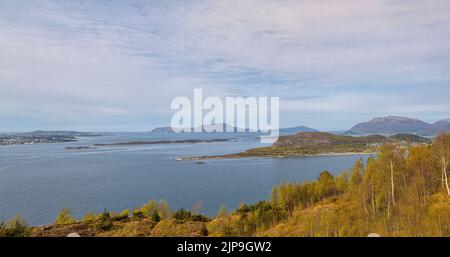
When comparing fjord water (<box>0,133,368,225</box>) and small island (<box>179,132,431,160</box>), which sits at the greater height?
small island (<box>179,132,431,160</box>)

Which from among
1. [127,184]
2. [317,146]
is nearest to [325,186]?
[127,184]

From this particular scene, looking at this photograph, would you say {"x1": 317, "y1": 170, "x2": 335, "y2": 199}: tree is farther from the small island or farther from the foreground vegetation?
the small island

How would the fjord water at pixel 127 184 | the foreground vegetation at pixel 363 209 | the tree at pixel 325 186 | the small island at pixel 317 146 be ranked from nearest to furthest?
1. the foreground vegetation at pixel 363 209
2. the tree at pixel 325 186
3. the fjord water at pixel 127 184
4. the small island at pixel 317 146

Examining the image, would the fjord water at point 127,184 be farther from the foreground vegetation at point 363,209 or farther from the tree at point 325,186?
the foreground vegetation at point 363,209

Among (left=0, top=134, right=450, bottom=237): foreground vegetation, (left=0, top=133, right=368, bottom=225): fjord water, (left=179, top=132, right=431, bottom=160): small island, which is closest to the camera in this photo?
(left=0, top=134, right=450, bottom=237): foreground vegetation

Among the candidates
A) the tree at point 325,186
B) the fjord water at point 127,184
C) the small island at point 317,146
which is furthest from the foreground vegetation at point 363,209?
the small island at point 317,146

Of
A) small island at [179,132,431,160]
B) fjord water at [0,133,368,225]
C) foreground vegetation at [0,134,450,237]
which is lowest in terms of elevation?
fjord water at [0,133,368,225]

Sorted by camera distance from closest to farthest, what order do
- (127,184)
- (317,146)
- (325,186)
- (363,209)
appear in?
(363,209)
(325,186)
(127,184)
(317,146)

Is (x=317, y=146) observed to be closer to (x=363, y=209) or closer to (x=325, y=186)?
(x=325, y=186)

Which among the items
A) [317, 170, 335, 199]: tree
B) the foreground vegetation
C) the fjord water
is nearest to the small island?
the fjord water
